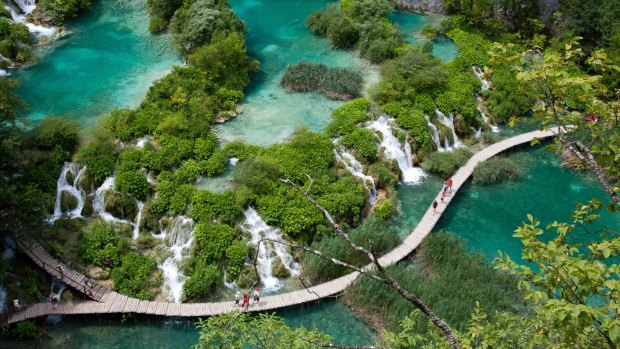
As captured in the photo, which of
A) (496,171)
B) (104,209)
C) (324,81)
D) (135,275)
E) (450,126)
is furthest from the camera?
(324,81)

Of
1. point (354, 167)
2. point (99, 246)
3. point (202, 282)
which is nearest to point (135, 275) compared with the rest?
point (99, 246)

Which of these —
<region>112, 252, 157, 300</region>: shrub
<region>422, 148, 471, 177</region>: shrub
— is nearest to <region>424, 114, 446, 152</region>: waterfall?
<region>422, 148, 471, 177</region>: shrub

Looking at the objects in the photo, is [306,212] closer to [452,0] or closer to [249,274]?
[249,274]

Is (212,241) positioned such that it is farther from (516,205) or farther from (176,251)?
(516,205)

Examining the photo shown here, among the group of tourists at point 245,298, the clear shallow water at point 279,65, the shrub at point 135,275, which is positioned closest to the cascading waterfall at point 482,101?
the clear shallow water at point 279,65

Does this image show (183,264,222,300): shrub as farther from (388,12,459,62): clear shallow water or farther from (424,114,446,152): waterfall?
(388,12,459,62): clear shallow water

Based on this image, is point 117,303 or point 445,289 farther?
point 445,289

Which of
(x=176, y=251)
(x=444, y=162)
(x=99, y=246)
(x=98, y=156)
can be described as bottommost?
(x=444, y=162)

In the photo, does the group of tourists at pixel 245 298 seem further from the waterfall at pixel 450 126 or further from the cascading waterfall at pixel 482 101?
the cascading waterfall at pixel 482 101

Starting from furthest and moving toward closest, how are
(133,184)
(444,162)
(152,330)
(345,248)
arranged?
(444,162) < (133,184) < (345,248) < (152,330)
